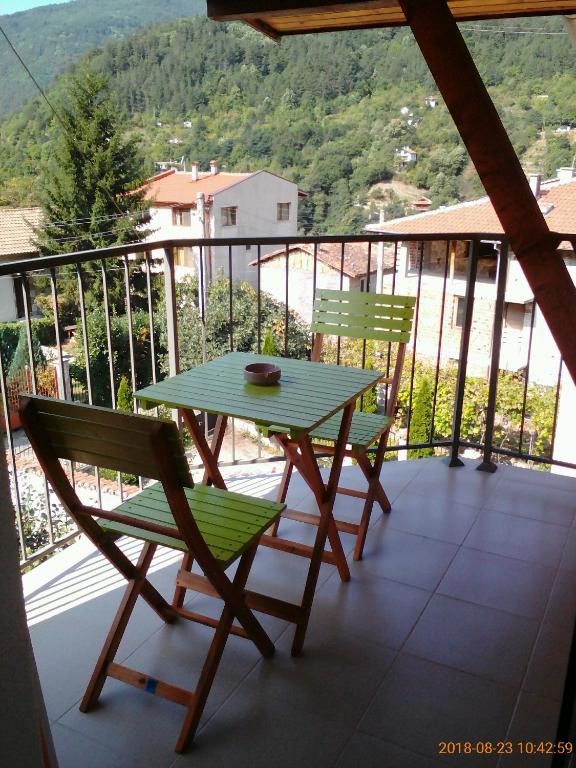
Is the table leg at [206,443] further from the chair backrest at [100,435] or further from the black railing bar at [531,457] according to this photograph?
the black railing bar at [531,457]

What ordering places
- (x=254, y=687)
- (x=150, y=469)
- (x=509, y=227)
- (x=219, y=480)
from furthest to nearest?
1. (x=219, y=480)
2. (x=509, y=227)
3. (x=254, y=687)
4. (x=150, y=469)

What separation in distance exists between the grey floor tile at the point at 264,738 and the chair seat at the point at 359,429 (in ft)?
3.13

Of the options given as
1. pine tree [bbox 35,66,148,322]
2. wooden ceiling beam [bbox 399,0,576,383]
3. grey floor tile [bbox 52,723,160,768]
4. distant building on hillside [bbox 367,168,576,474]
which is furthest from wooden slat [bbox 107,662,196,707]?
pine tree [bbox 35,66,148,322]

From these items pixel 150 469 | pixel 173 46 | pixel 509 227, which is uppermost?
pixel 173 46

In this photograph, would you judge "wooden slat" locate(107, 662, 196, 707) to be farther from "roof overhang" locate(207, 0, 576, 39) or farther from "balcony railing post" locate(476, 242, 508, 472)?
"roof overhang" locate(207, 0, 576, 39)

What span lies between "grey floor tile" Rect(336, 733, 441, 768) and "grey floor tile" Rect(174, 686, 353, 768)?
0.03 metres

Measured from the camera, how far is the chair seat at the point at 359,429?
2.65 metres

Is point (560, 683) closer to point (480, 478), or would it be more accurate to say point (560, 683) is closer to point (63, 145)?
point (480, 478)

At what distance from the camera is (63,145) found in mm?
27047

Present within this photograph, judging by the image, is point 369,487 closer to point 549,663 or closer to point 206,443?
point 206,443

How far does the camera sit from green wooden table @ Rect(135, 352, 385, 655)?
220cm

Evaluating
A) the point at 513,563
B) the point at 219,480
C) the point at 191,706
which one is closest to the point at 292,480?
the point at 219,480

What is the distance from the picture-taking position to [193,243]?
309 cm

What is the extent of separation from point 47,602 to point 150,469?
3.74ft
